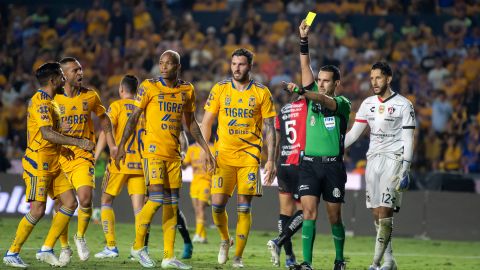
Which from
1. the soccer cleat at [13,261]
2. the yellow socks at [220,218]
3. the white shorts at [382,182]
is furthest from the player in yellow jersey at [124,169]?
the white shorts at [382,182]

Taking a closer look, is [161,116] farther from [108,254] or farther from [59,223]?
[108,254]

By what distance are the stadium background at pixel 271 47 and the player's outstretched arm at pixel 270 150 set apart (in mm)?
9435

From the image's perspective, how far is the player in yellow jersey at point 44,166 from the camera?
38.2 feet

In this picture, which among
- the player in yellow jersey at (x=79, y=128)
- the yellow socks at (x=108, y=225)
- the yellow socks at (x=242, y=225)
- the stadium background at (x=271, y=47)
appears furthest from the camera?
the stadium background at (x=271, y=47)

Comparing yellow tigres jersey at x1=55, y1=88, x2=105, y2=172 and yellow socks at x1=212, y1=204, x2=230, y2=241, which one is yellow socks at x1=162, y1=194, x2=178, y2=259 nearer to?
yellow socks at x1=212, y1=204, x2=230, y2=241

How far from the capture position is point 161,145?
12172mm

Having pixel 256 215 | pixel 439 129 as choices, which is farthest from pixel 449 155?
pixel 256 215

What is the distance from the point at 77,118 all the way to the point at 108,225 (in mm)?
2077

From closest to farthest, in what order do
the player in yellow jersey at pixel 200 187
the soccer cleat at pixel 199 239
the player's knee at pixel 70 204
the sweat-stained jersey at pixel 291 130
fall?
the player's knee at pixel 70 204 → the sweat-stained jersey at pixel 291 130 → the soccer cleat at pixel 199 239 → the player in yellow jersey at pixel 200 187

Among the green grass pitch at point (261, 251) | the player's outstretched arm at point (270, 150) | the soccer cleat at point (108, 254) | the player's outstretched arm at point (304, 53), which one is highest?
the player's outstretched arm at point (304, 53)

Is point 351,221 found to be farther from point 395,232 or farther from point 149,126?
point 149,126

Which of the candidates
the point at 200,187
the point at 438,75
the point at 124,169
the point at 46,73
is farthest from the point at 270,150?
the point at 438,75

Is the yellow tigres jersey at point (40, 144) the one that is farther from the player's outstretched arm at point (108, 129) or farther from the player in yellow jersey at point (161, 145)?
the player's outstretched arm at point (108, 129)

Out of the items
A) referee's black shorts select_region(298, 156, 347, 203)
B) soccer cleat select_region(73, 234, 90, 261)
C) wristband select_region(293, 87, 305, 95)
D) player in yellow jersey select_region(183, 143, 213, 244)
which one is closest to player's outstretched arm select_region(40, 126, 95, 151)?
soccer cleat select_region(73, 234, 90, 261)
